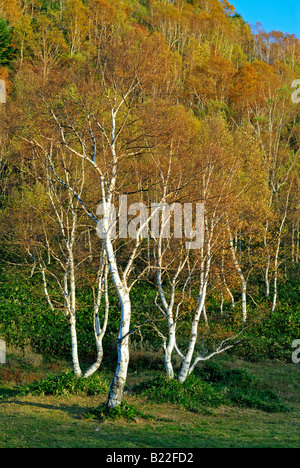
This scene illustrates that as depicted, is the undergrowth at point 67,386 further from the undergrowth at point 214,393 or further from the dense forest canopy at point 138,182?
the undergrowth at point 214,393

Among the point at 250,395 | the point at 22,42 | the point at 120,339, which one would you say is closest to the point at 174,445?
the point at 120,339

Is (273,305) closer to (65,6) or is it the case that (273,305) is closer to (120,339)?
(120,339)

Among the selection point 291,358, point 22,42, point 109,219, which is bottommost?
point 291,358

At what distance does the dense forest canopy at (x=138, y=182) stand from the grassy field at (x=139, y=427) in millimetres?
1428

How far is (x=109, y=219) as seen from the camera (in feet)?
42.5

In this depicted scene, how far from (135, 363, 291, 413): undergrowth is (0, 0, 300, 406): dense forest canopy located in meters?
0.79

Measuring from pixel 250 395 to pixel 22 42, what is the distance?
46.4m

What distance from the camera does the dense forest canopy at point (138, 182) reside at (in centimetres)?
1402

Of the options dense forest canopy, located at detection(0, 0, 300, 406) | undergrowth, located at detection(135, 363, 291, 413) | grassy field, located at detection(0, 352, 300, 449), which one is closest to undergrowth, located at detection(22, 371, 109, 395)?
grassy field, located at detection(0, 352, 300, 449)

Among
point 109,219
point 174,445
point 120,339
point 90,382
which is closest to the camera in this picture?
point 174,445

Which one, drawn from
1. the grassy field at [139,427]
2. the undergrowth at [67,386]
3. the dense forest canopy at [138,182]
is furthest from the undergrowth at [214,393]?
the undergrowth at [67,386]

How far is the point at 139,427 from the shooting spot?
36.3ft

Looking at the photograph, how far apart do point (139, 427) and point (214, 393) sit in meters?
5.79

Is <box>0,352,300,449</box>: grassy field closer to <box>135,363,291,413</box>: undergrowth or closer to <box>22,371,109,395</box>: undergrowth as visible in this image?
<box>22,371,109,395</box>: undergrowth
